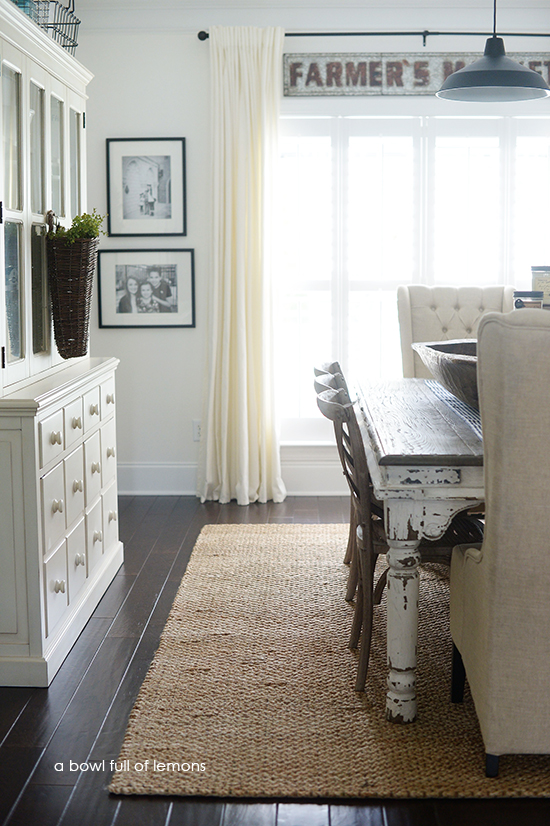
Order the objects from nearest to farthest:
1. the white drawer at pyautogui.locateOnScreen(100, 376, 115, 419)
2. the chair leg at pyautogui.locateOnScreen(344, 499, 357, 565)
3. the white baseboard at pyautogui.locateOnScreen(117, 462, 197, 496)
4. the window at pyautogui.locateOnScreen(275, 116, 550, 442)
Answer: the chair leg at pyautogui.locateOnScreen(344, 499, 357, 565)
the white drawer at pyautogui.locateOnScreen(100, 376, 115, 419)
the window at pyautogui.locateOnScreen(275, 116, 550, 442)
the white baseboard at pyautogui.locateOnScreen(117, 462, 197, 496)

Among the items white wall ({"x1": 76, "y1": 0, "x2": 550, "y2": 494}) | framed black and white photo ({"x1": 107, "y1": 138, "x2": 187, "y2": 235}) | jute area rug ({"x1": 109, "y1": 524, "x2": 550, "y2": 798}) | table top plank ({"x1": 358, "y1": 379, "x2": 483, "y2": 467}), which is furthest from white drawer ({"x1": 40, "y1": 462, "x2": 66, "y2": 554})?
framed black and white photo ({"x1": 107, "y1": 138, "x2": 187, "y2": 235})

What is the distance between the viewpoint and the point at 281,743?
2.05 metres

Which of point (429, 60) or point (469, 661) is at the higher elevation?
point (429, 60)

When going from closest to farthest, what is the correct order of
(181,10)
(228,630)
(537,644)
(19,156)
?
(537,644) → (19,156) → (228,630) → (181,10)

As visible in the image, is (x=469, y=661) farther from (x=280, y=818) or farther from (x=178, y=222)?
(x=178, y=222)

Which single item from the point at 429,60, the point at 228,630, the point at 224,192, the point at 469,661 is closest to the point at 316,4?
the point at 429,60

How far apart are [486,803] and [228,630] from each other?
1152 millimetres

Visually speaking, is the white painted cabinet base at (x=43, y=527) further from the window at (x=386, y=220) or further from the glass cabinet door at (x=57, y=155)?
the window at (x=386, y=220)

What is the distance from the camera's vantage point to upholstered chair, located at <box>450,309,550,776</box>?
1.62 meters

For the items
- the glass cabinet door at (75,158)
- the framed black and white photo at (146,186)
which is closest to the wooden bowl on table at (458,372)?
the glass cabinet door at (75,158)

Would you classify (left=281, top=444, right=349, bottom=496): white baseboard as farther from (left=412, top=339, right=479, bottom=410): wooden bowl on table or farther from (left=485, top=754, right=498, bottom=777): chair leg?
(left=485, top=754, right=498, bottom=777): chair leg

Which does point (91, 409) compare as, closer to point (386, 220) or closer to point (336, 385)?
point (336, 385)

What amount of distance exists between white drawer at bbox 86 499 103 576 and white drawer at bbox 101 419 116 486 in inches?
6.4

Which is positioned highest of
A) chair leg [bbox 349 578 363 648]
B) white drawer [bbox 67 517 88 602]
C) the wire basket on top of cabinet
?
the wire basket on top of cabinet
